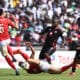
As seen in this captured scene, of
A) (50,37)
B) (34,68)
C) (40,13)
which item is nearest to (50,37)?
(50,37)

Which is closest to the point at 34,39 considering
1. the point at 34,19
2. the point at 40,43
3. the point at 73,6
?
the point at 40,43

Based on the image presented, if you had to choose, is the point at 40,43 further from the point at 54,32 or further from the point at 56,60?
the point at 54,32

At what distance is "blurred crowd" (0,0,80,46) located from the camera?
25.4 meters

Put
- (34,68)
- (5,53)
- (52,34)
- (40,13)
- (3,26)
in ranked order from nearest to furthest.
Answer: (34,68) → (5,53) → (3,26) → (52,34) → (40,13)

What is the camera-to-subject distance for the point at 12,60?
605 inches

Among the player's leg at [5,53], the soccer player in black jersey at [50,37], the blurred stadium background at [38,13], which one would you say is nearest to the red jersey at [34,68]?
the player's leg at [5,53]

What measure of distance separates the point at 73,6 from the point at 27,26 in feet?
12.1

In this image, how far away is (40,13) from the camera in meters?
26.5

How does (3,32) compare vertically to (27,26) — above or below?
above

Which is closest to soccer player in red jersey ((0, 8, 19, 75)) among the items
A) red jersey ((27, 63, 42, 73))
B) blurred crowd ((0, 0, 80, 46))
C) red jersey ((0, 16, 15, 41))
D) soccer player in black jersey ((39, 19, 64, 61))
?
red jersey ((0, 16, 15, 41))

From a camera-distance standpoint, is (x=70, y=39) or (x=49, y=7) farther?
(x=49, y=7)

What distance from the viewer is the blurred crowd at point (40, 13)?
25.4m

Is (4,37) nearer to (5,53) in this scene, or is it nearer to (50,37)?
(5,53)

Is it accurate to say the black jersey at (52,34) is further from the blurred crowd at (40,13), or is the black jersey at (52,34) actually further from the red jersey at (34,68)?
the blurred crowd at (40,13)
